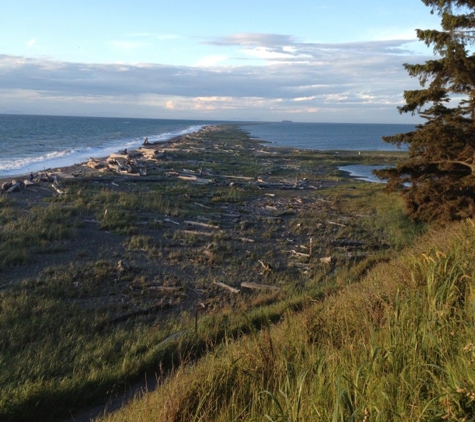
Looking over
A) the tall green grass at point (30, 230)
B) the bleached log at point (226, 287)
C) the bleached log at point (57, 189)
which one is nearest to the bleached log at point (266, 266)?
the bleached log at point (226, 287)

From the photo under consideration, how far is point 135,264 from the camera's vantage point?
1345cm

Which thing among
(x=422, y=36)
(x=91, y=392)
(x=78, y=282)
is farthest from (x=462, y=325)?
(x=422, y=36)

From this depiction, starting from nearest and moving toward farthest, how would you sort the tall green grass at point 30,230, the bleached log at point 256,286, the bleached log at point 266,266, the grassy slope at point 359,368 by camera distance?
1. the grassy slope at point 359,368
2. the bleached log at point 256,286
3. the tall green grass at point 30,230
4. the bleached log at point 266,266

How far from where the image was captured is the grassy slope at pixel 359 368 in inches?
126

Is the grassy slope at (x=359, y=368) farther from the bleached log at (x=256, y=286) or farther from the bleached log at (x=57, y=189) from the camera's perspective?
the bleached log at (x=57, y=189)

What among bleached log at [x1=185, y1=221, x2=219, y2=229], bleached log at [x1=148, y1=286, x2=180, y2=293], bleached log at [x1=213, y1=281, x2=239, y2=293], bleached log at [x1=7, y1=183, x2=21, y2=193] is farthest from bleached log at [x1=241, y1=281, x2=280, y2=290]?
bleached log at [x1=7, y1=183, x2=21, y2=193]

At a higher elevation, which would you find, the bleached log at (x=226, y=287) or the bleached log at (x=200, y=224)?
the bleached log at (x=200, y=224)

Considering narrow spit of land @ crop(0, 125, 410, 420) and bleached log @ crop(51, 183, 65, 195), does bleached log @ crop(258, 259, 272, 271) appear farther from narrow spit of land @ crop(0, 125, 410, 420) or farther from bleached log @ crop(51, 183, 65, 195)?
bleached log @ crop(51, 183, 65, 195)

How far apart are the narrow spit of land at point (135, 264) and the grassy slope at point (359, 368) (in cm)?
122

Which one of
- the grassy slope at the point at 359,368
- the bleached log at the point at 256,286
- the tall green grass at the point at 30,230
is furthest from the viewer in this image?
the tall green grass at the point at 30,230

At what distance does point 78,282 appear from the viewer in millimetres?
11695

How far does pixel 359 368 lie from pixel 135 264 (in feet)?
34.8

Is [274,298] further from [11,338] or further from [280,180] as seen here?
[280,180]

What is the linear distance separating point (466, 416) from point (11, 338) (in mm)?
7544
